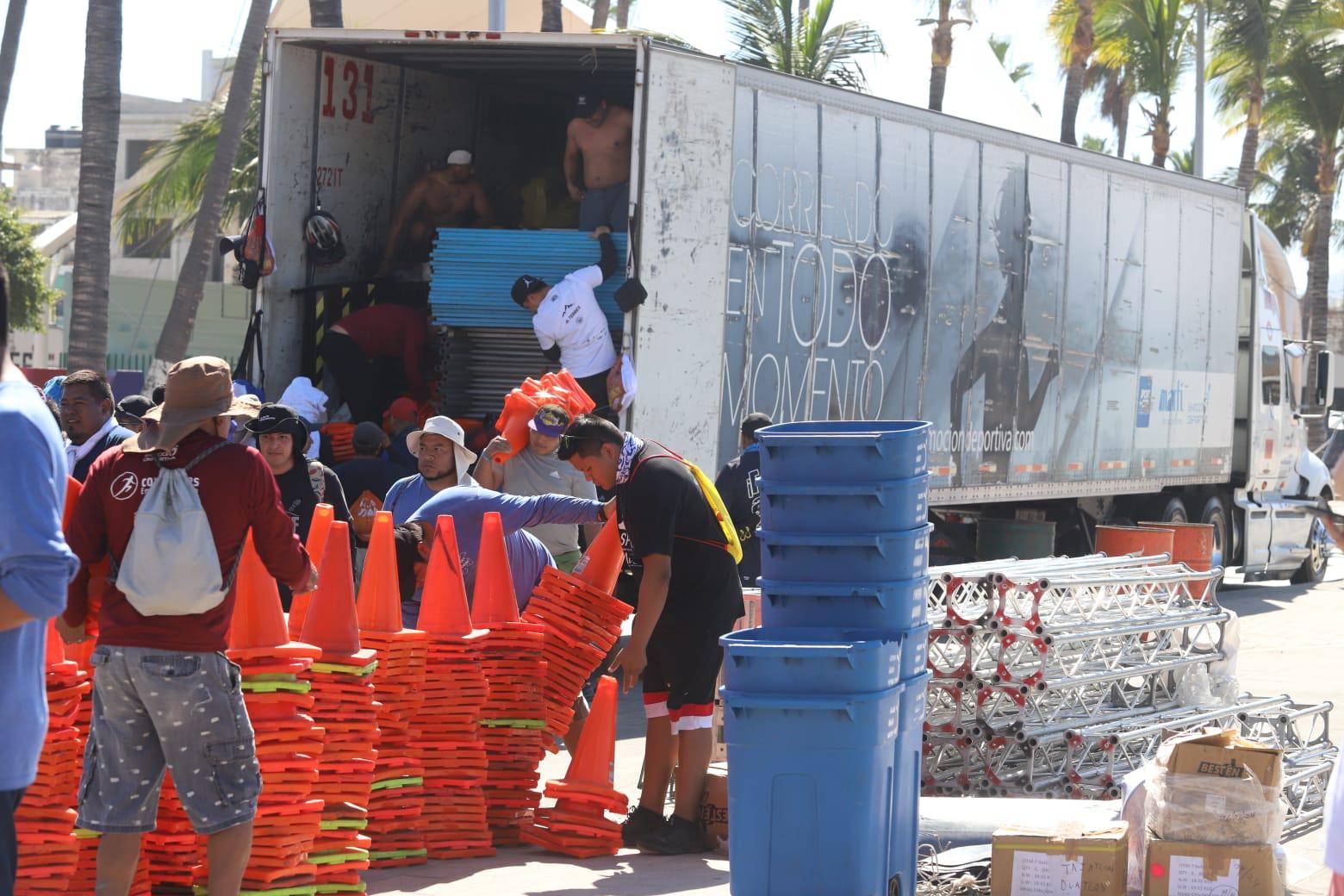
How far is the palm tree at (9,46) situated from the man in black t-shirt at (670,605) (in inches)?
740

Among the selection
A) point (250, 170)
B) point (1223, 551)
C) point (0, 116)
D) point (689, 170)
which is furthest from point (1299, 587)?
point (0, 116)

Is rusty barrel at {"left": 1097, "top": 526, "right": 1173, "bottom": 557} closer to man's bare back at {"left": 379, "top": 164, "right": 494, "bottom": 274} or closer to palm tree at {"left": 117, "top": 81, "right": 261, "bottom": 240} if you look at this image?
man's bare back at {"left": 379, "top": 164, "right": 494, "bottom": 274}

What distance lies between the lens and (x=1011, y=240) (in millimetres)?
15312

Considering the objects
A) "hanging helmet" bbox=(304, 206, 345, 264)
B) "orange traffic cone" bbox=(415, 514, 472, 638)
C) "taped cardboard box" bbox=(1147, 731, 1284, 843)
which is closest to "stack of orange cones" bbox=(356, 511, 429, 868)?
"orange traffic cone" bbox=(415, 514, 472, 638)

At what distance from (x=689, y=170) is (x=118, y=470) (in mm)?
6312

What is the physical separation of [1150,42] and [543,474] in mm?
28515

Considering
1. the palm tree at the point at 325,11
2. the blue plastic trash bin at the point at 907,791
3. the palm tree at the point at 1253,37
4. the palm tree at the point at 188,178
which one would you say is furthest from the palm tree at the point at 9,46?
the palm tree at the point at 1253,37

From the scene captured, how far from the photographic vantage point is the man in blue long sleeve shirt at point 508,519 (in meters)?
7.84

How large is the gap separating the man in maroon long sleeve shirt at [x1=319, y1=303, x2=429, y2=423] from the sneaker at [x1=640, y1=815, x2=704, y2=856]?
554 cm

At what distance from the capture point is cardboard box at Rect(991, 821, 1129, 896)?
20.9 ft

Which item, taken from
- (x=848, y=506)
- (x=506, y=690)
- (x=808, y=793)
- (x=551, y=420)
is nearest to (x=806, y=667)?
(x=808, y=793)

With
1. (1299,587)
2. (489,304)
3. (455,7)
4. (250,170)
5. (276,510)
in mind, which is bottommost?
(1299,587)

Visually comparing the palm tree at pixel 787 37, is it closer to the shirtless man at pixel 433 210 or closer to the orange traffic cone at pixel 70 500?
the shirtless man at pixel 433 210

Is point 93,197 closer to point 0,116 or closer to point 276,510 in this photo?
point 0,116
